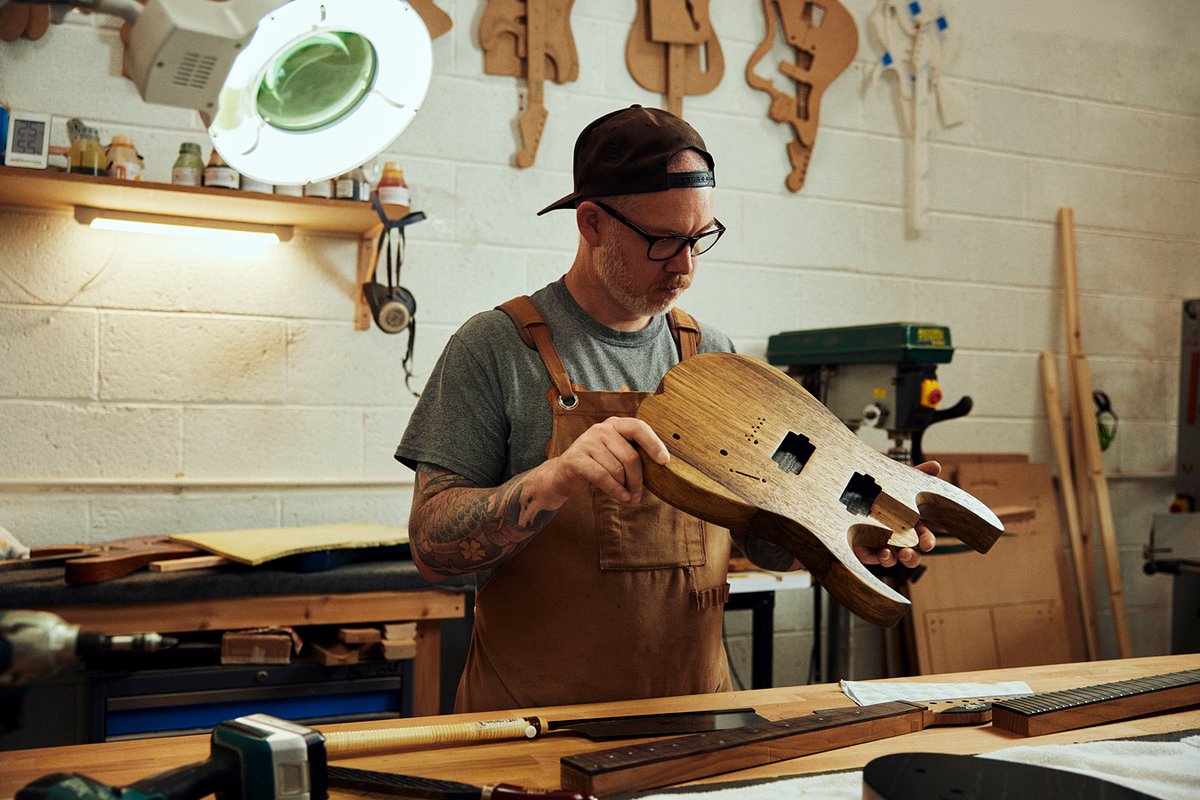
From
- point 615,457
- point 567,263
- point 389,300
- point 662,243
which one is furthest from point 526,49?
point 615,457

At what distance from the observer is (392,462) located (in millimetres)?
3025

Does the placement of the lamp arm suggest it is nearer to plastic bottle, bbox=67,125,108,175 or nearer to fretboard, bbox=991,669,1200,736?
fretboard, bbox=991,669,1200,736

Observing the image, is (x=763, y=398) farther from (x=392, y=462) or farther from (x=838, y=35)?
(x=838, y=35)

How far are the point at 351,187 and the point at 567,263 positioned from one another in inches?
30.8

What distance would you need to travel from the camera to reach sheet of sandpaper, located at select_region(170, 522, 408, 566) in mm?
2244

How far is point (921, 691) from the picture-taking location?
4.73 feet

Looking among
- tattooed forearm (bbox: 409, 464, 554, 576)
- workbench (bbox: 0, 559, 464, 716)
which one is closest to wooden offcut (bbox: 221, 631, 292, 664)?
workbench (bbox: 0, 559, 464, 716)

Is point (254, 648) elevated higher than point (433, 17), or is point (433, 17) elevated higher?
point (433, 17)

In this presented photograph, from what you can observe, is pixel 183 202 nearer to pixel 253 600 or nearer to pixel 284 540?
pixel 284 540

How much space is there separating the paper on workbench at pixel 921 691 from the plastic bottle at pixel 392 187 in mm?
1822

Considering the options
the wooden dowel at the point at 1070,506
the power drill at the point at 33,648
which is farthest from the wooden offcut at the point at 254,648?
the wooden dowel at the point at 1070,506

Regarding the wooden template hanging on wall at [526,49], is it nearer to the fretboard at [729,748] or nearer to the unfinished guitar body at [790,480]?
the unfinished guitar body at [790,480]

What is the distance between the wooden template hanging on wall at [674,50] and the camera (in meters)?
3.29

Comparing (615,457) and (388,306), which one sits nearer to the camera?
(615,457)
